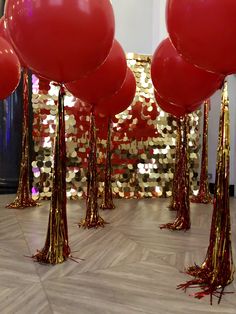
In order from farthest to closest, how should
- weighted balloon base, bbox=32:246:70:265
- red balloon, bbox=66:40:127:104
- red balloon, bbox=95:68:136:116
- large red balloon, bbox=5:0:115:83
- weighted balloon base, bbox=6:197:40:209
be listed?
weighted balloon base, bbox=6:197:40:209, red balloon, bbox=95:68:136:116, red balloon, bbox=66:40:127:104, weighted balloon base, bbox=32:246:70:265, large red balloon, bbox=5:0:115:83

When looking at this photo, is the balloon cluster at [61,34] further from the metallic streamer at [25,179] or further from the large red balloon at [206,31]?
the metallic streamer at [25,179]

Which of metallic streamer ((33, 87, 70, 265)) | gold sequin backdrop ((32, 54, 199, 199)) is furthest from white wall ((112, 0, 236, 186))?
metallic streamer ((33, 87, 70, 265))

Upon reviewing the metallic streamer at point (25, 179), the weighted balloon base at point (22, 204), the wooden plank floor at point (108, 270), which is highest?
the metallic streamer at point (25, 179)

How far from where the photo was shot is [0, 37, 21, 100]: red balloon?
84.9 inches

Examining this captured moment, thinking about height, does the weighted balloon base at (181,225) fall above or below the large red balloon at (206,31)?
below

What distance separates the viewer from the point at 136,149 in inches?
144

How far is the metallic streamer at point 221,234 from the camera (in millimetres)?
1389

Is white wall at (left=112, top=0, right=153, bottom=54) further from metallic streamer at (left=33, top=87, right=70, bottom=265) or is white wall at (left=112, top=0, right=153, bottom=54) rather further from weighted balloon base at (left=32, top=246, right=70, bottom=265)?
weighted balloon base at (left=32, top=246, right=70, bottom=265)

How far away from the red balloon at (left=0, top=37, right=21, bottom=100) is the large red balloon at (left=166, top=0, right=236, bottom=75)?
48.9 inches

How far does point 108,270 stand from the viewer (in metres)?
1.59

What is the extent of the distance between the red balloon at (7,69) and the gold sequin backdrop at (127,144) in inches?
41.6

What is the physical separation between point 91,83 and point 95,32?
0.65 meters

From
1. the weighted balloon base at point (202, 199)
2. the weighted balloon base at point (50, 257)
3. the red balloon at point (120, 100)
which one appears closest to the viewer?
the weighted balloon base at point (50, 257)

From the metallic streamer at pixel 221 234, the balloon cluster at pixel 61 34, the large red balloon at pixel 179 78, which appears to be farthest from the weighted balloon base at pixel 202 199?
the balloon cluster at pixel 61 34
